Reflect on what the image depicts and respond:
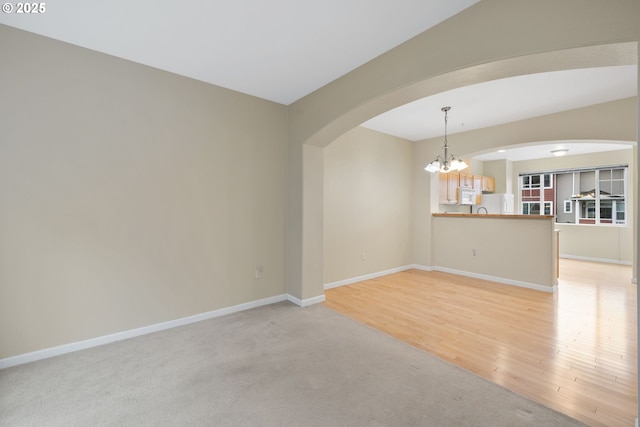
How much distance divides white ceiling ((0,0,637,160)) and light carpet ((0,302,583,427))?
9.02 feet

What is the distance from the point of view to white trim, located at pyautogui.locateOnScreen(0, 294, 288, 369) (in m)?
2.21

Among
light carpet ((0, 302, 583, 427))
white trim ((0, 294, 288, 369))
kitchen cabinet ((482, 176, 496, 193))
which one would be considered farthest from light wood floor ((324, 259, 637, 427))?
Answer: kitchen cabinet ((482, 176, 496, 193))

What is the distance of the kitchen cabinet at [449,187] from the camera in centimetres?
589

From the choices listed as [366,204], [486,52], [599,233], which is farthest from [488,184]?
[486,52]

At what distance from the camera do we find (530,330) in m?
2.82

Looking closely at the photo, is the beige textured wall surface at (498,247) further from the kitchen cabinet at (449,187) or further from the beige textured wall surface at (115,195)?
the beige textured wall surface at (115,195)

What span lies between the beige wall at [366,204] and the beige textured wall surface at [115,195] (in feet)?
4.39

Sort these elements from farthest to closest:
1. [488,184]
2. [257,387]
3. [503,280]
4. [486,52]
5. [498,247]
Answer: [488,184] → [498,247] → [503,280] → [257,387] → [486,52]

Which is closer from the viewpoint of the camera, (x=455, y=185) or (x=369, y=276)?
(x=369, y=276)

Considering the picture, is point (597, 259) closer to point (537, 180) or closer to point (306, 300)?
point (537, 180)

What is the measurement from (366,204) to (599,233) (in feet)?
19.8

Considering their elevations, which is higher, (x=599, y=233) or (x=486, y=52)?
(x=486, y=52)

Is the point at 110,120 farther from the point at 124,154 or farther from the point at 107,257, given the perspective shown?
the point at 107,257

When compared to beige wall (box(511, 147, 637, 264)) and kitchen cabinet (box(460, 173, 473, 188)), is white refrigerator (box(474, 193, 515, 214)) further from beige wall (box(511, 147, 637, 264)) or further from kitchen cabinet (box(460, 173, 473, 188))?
beige wall (box(511, 147, 637, 264))
